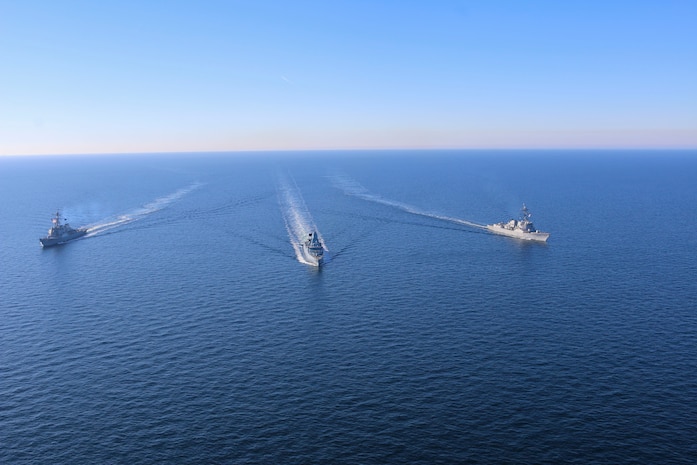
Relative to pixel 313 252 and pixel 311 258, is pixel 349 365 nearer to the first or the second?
pixel 311 258

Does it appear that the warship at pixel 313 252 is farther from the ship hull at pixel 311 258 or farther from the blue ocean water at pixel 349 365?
the blue ocean water at pixel 349 365

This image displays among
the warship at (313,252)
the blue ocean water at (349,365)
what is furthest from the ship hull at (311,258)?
the blue ocean water at (349,365)

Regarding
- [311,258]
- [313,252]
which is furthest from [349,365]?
[313,252]

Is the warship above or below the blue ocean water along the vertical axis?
above

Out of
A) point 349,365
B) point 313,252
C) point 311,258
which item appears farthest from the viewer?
point 311,258

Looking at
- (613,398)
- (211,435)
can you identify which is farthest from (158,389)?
(613,398)

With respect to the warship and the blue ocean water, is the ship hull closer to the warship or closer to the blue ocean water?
the warship

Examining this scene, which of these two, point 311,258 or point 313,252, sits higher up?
point 313,252

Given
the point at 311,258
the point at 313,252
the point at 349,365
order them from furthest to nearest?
1. the point at 311,258
2. the point at 313,252
3. the point at 349,365

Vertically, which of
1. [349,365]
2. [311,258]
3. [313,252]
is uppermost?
[313,252]

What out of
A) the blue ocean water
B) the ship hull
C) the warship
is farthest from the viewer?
the warship

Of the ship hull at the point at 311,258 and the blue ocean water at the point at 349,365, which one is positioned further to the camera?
the ship hull at the point at 311,258

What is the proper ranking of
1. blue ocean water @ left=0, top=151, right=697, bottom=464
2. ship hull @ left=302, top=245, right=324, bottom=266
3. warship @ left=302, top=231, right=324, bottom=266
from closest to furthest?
1. blue ocean water @ left=0, top=151, right=697, bottom=464
2. ship hull @ left=302, top=245, right=324, bottom=266
3. warship @ left=302, top=231, right=324, bottom=266

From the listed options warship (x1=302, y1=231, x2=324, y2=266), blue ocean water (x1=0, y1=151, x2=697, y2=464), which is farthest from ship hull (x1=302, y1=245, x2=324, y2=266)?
blue ocean water (x1=0, y1=151, x2=697, y2=464)
